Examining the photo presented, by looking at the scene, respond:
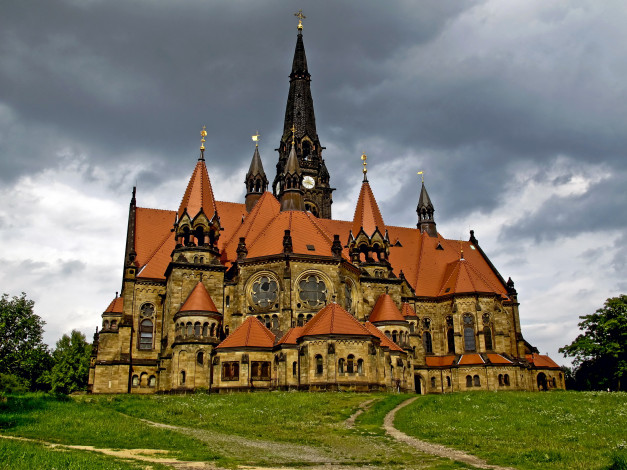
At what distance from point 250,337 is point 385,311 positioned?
1440 cm

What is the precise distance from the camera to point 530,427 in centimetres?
2491

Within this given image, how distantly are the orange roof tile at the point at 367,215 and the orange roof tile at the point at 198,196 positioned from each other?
15.0 m

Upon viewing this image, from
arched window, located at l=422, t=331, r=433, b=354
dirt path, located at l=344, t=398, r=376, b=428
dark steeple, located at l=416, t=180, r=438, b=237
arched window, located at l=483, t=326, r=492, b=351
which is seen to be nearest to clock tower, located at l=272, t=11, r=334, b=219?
dark steeple, located at l=416, t=180, r=438, b=237

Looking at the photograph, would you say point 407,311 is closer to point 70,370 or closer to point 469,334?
point 469,334

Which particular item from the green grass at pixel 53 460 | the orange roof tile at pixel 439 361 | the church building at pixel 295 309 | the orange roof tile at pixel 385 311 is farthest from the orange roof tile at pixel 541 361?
the green grass at pixel 53 460

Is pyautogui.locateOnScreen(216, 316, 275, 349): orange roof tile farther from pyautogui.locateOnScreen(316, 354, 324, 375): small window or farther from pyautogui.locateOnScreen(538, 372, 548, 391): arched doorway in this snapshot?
pyautogui.locateOnScreen(538, 372, 548, 391): arched doorway

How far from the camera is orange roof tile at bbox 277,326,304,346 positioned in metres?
46.8

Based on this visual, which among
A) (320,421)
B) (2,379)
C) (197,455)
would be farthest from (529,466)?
(2,379)

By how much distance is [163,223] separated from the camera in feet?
204

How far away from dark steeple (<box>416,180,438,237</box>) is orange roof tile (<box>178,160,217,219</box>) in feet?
99.2

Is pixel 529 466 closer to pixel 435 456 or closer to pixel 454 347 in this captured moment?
pixel 435 456

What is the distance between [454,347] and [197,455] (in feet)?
155

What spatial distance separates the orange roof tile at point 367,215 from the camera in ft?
202

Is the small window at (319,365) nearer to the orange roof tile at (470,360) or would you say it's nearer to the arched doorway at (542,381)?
the orange roof tile at (470,360)
